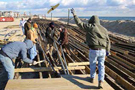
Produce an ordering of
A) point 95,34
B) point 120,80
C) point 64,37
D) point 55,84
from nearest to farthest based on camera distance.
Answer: point 95,34 < point 55,84 < point 120,80 < point 64,37

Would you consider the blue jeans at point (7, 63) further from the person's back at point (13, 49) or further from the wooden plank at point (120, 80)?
the wooden plank at point (120, 80)

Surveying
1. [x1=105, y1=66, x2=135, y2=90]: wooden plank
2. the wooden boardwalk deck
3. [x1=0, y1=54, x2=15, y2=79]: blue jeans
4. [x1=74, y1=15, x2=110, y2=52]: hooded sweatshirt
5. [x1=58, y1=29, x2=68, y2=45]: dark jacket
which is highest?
[x1=74, y1=15, x2=110, y2=52]: hooded sweatshirt

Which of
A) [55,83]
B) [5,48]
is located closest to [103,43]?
[55,83]

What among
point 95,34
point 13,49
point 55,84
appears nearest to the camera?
point 95,34

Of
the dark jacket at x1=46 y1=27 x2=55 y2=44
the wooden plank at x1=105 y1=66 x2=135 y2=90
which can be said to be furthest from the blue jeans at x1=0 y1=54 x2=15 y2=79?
the dark jacket at x1=46 y1=27 x2=55 y2=44

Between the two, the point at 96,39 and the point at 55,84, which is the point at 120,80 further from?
the point at 55,84

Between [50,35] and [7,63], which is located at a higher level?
[50,35]

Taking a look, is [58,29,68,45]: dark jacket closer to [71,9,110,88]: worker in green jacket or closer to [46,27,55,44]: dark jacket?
[46,27,55,44]: dark jacket

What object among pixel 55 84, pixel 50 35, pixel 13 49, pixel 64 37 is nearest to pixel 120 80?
pixel 55 84

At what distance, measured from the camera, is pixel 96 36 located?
369cm

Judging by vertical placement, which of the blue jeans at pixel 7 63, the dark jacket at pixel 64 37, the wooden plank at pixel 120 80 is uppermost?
the dark jacket at pixel 64 37

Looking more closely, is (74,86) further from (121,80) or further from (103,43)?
(121,80)

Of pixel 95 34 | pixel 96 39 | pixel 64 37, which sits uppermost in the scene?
pixel 95 34

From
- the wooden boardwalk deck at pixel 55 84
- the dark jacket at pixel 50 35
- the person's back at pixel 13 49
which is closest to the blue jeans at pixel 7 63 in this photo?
the person's back at pixel 13 49
